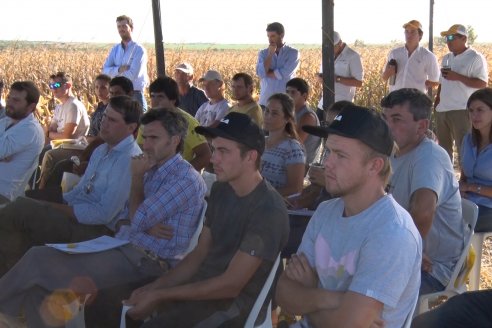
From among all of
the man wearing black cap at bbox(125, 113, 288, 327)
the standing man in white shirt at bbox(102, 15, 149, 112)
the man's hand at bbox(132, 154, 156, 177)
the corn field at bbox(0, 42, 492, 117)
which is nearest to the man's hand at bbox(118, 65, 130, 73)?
the standing man in white shirt at bbox(102, 15, 149, 112)

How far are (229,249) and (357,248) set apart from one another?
1.00 m

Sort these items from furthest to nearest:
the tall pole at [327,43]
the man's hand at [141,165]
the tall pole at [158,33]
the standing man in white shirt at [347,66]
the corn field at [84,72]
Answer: the corn field at [84,72]
the standing man in white shirt at [347,66]
the tall pole at [158,33]
the tall pole at [327,43]
the man's hand at [141,165]

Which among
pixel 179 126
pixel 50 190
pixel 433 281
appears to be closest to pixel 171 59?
pixel 50 190

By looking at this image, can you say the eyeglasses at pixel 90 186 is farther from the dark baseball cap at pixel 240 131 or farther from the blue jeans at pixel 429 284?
the blue jeans at pixel 429 284

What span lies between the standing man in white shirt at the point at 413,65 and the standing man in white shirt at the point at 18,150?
450 centimetres

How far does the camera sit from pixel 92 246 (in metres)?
3.66

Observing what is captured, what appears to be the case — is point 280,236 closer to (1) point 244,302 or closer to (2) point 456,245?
(1) point 244,302

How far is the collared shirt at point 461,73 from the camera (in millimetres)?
7621

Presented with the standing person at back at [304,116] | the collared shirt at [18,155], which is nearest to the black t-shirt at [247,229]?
the collared shirt at [18,155]

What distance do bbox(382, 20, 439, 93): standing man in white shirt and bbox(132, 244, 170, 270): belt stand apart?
205 inches

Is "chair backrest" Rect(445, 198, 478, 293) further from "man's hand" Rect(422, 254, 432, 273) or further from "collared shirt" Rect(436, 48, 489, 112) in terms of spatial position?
"collared shirt" Rect(436, 48, 489, 112)

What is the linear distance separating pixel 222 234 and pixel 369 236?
107 cm

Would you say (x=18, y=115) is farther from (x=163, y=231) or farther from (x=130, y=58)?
(x=130, y=58)

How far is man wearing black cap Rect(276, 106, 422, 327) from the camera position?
231 cm
